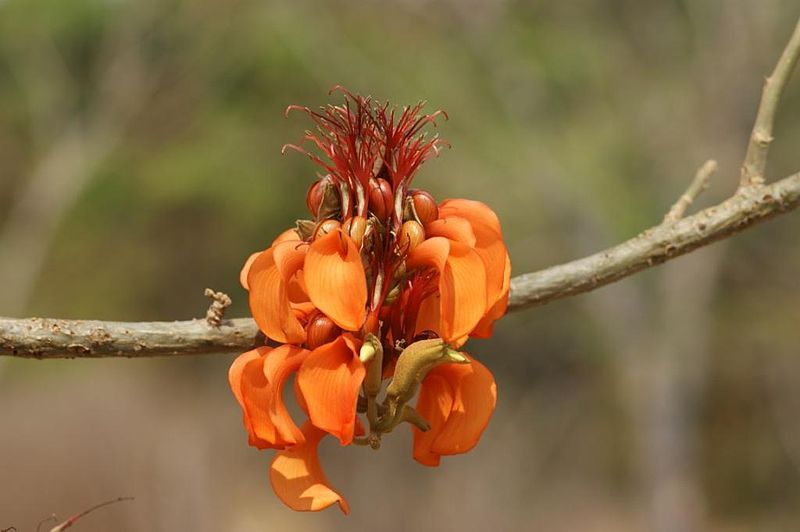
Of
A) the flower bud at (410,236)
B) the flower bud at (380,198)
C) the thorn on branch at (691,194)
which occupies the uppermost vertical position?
the thorn on branch at (691,194)

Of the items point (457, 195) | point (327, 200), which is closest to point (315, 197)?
point (327, 200)

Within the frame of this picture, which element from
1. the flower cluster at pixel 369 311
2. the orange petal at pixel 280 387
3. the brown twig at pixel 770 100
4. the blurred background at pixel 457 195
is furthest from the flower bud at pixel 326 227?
the blurred background at pixel 457 195

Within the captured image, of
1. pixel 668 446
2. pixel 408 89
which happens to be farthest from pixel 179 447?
pixel 408 89

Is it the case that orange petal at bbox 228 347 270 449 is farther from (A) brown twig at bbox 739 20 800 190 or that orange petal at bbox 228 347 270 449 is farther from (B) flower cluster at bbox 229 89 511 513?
(A) brown twig at bbox 739 20 800 190

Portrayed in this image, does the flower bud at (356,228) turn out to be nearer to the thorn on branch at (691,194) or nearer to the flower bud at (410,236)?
the flower bud at (410,236)

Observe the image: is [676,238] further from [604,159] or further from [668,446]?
[604,159]

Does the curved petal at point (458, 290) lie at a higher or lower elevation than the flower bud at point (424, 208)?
lower

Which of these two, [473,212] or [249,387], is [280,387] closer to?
[249,387]
